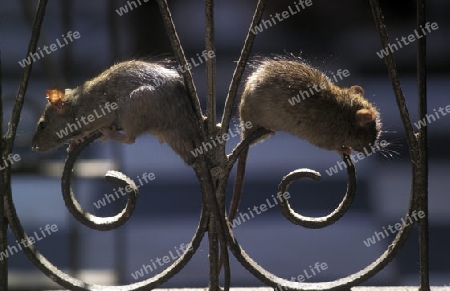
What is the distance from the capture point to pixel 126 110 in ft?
5.55

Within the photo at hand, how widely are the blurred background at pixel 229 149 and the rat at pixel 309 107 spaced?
1.15ft

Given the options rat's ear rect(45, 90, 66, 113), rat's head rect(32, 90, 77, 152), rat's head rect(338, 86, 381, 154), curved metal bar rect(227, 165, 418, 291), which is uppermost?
rat's ear rect(45, 90, 66, 113)

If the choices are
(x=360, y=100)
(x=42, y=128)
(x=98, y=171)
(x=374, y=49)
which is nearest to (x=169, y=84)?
(x=42, y=128)

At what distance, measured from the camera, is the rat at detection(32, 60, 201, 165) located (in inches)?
64.7

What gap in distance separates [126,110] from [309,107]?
1.71 ft

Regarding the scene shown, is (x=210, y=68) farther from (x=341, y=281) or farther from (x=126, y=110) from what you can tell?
(x=341, y=281)

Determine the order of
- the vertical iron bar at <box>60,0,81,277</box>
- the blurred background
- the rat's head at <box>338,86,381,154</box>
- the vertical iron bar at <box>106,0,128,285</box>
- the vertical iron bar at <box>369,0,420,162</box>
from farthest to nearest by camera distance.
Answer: the blurred background < the vertical iron bar at <box>106,0,128,285</box> < the vertical iron bar at <box>60,0,81,277</box> < the rat's head at <box>338,86,381,154</box> < the vertical iron bar at <box>369,0,420,162</box>

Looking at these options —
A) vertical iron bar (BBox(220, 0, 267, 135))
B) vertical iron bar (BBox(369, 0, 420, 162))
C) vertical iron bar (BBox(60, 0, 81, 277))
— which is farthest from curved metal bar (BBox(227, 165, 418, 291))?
vertical iron bar (BBox(60, 0, 81, 277))

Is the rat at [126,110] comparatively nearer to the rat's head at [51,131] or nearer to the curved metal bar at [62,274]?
the rat's head at [51,131]

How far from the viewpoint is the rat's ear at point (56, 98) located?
1679 mm

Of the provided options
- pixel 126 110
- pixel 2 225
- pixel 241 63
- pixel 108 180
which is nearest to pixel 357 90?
pixel 241 63

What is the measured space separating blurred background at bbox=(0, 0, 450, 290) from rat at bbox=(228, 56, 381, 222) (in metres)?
0.35

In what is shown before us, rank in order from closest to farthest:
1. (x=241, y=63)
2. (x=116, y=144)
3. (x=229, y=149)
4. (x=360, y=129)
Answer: (x=241, y=63)
(x=360, y=129)
(x=229, y=149)
(x=116, y=144)

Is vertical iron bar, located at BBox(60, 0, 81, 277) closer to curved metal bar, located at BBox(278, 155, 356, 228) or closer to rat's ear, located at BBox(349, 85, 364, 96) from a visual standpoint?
rat's ear, located at BBox(349, 85, 364, 96)
